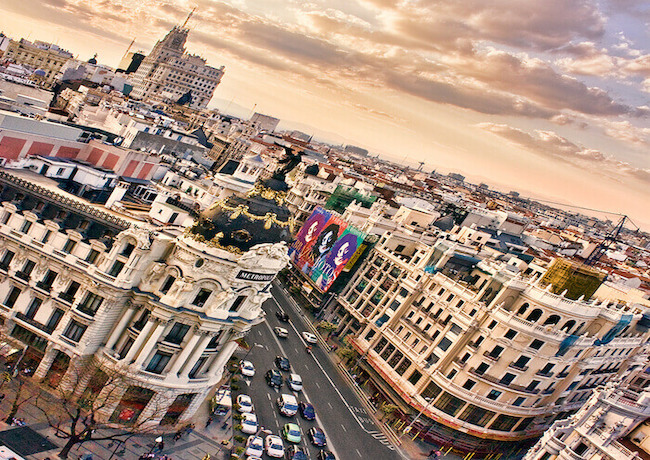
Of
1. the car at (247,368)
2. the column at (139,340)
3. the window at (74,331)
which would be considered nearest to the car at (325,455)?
the car at (247,368)

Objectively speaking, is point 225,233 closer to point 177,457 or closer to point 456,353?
point 177,457

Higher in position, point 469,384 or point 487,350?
point 487,350

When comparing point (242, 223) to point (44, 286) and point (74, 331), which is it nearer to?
point (74, 331)

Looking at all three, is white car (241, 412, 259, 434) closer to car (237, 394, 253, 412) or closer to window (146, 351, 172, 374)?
car (237, 394, 253, 412)

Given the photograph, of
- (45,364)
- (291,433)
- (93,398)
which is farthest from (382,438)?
(45,364)

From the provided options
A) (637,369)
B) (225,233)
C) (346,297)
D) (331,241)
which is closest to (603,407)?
(637,369)

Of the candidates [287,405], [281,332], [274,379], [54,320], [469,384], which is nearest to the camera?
[54,320]
